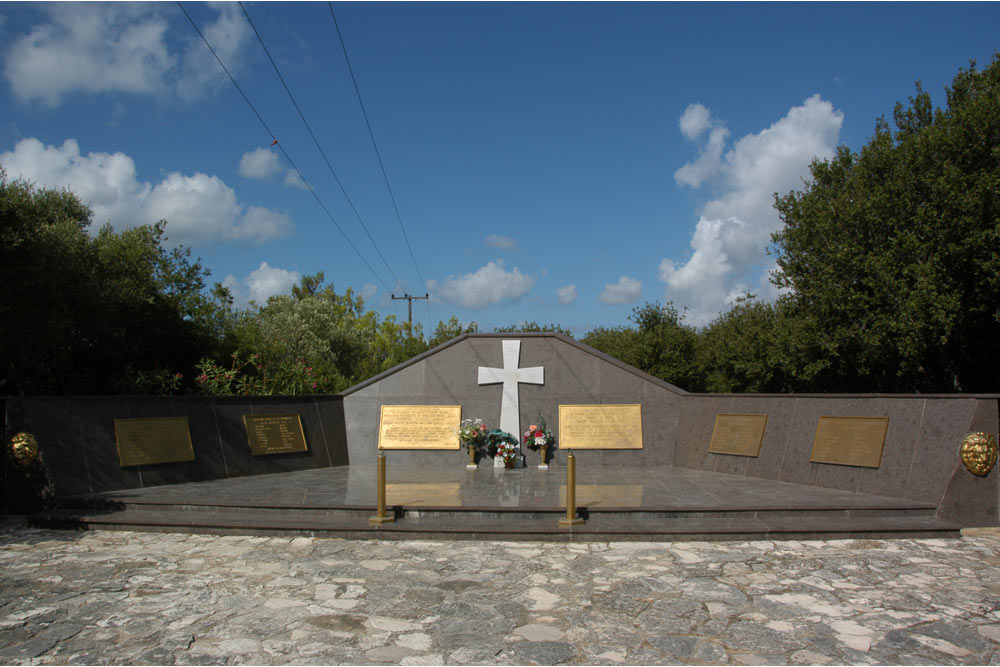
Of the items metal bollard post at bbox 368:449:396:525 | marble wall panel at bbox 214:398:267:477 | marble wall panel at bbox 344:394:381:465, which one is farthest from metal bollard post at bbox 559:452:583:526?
marble wall panel at bbox 214:398:267:477

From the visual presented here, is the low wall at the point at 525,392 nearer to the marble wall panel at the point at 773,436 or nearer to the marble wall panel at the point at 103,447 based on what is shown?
the marble wall panel at the point at 773,436

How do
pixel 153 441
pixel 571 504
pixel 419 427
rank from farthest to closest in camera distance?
pixel 419 427 → pixel 153 441 → pixel 571 504

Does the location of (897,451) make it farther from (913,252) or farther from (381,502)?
(913,252)

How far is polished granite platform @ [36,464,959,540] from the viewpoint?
8266mm

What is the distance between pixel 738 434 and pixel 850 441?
6.99 feet

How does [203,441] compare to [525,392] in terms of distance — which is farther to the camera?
[525,392]

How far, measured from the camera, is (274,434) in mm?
13039

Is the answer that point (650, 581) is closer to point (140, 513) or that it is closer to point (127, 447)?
point (140, 513)

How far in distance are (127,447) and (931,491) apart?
1189 centimetres

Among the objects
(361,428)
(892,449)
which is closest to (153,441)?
(361,428)

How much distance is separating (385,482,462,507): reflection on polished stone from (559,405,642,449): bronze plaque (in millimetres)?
3165

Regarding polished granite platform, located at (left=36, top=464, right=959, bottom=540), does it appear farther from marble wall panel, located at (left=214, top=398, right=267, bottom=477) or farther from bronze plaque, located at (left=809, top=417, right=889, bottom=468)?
marble wall panel, located at (left=214, top=398, right=267, bottom=477)

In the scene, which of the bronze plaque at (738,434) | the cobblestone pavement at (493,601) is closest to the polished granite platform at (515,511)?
the cobblestone pavement at (493,601)

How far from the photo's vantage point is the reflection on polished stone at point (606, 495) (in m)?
9.27
